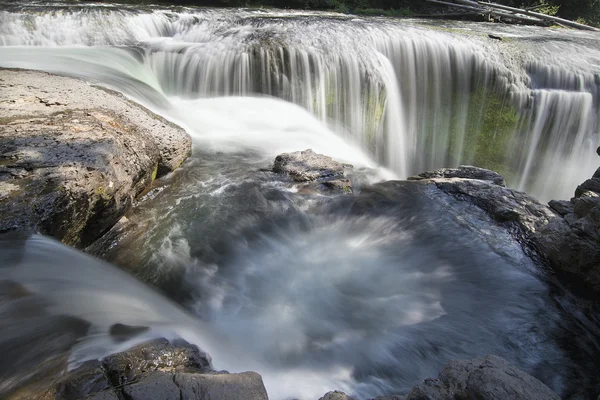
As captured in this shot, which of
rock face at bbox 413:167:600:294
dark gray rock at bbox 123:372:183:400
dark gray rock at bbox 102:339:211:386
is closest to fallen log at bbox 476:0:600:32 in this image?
rock face at bbox 413:167:600:294

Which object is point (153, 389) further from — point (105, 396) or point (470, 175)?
point (470, 175)

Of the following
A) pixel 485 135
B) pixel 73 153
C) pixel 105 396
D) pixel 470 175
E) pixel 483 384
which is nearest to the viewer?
pixel 105 396

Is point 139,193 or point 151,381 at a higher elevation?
point 151,381

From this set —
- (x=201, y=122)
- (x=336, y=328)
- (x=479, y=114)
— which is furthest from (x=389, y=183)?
(x=479, y=114)

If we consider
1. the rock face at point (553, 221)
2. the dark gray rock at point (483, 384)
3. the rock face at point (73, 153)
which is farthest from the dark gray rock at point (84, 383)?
the rock face at point (553, 221)

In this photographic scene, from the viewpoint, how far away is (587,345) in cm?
286

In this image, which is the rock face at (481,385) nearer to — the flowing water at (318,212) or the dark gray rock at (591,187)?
the flowing water at (318,212)

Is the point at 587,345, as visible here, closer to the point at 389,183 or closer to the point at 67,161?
the point at 389,183

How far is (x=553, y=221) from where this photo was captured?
3568 mm

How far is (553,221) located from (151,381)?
11.5 feet

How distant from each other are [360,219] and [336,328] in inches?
58.5

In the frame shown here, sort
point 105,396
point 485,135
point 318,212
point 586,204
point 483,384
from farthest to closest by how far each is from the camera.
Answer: point 485,135
point 318,212
point 586,204
point 483,384
point 105,396

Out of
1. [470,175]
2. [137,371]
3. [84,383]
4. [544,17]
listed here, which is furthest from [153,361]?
[544,17]

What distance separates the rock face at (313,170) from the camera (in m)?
4.55
